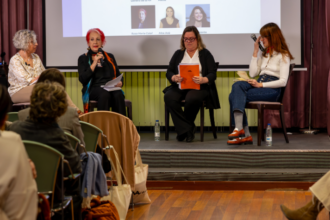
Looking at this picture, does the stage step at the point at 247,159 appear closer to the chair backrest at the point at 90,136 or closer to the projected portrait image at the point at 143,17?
the chair backrest at the point at 90,136

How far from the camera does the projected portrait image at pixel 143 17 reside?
185 inches

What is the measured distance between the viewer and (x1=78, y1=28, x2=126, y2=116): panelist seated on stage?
4.12 meters

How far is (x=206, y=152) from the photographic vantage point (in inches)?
139

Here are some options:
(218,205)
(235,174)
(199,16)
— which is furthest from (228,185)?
(199,16)

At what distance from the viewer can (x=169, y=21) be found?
15.4ft

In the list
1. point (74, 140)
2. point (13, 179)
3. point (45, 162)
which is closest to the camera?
point (13, 179)

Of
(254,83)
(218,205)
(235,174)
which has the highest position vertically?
(254,83)

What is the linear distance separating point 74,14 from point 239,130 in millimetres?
2548

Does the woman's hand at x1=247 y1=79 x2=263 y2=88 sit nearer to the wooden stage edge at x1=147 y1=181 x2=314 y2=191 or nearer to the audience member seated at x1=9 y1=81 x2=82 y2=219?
the wooden stage edge at x1=147 y1=181 x2=314 y2=191

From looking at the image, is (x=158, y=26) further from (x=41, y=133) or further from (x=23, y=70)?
(x=41, y=133)

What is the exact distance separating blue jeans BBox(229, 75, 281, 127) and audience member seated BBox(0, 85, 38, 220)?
2766 millimetres

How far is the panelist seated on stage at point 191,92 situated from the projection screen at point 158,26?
1.83 ft

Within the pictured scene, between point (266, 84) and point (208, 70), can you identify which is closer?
point (266, 84)

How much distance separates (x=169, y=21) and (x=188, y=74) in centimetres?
106
